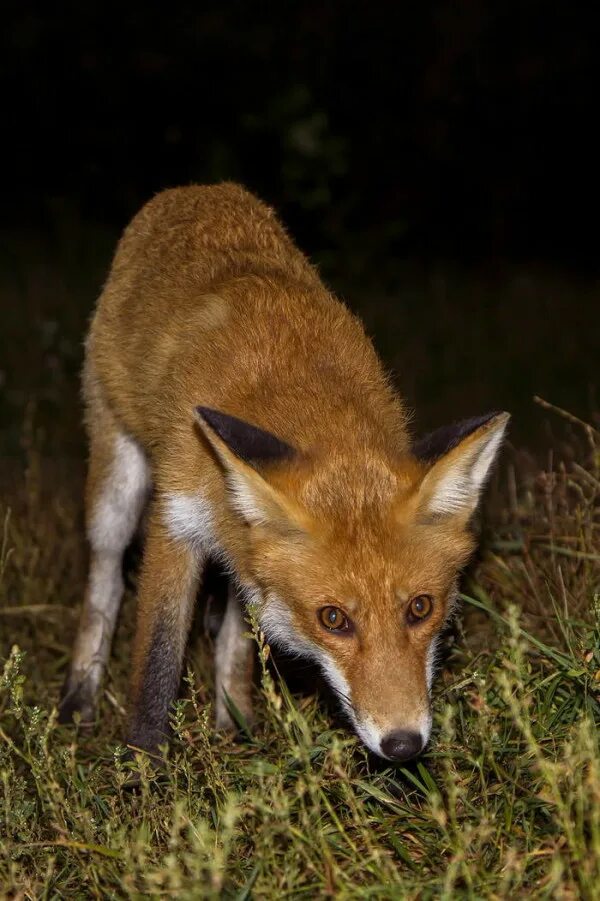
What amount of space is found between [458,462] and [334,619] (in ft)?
1.94

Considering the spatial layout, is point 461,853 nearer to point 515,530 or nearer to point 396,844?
point 396,844

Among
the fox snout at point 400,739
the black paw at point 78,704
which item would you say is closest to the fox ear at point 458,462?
the fox snout at point 400,739

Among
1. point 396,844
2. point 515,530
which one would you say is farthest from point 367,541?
point 515,530

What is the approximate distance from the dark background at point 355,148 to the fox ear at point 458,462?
7.33 meters

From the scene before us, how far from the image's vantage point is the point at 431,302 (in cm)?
1315

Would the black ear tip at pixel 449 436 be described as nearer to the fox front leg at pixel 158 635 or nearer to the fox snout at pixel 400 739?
the fox snout at pixel 400 739

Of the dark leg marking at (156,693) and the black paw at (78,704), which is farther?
the black paw at (78,704)

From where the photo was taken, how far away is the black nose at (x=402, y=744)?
315 centimetres

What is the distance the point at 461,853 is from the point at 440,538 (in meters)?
1.16

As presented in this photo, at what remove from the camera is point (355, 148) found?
1562 centimetres

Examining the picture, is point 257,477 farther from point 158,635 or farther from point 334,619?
point 158,635

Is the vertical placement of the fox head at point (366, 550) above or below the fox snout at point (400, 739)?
above

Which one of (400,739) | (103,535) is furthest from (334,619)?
(103,535)

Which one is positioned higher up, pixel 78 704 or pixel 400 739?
pixel 400 739
